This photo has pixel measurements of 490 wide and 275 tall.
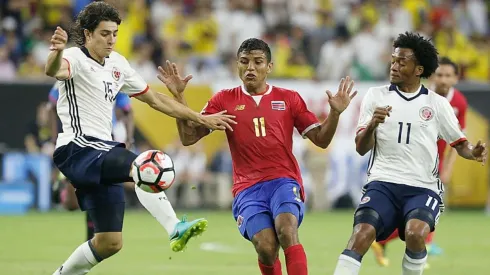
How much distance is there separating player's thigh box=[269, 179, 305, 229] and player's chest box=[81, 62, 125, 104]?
155 centimetres

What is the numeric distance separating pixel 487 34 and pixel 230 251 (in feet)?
41.2

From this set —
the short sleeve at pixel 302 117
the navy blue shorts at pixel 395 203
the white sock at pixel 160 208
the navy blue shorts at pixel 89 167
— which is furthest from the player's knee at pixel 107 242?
the navy blue shorts at pixel 395 203

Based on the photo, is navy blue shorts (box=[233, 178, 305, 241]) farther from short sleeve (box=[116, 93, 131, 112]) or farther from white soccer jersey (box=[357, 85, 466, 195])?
short sleeve (box=[116, 93, 131, 112])

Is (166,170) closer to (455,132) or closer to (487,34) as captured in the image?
(455,132)

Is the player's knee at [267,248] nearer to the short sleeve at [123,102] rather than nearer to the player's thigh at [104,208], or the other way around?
the player's thigh at [104,208]

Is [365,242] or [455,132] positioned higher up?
[455,132]

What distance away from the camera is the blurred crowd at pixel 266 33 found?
22.0 m

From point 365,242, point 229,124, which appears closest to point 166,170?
point 229,124

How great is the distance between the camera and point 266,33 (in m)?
23.5

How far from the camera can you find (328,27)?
77.3 feet

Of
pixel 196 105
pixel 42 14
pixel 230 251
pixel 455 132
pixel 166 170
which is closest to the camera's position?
pixel 166 170

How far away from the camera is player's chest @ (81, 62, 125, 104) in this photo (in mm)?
8609

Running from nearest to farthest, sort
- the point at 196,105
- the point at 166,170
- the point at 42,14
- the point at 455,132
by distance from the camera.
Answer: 1. the point at 166,170
2. the point at 455,132
3. the point at 196,105
4. the point at 42,14

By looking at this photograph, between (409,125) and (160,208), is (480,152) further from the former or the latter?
(160,208)
